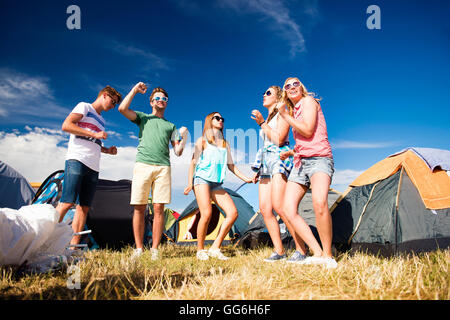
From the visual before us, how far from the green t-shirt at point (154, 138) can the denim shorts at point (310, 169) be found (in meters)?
1.87

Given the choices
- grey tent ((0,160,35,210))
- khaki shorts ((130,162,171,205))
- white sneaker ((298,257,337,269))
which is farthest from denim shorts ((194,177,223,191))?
grey tent ((0,160,35,210))

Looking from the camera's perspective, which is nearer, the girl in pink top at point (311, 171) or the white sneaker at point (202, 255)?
the girl in pink top at point (311, 171)

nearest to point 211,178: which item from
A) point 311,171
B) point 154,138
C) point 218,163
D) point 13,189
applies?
point 218,163

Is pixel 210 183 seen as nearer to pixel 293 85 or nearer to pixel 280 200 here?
pixel 280 200

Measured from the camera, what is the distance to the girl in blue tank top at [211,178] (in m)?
3.72

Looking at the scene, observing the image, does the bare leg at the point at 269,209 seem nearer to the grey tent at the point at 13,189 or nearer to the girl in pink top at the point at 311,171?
the girl in pink top at the point at 311,171

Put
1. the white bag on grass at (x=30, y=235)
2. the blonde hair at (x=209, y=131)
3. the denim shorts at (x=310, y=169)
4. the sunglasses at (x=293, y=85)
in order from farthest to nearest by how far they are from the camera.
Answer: the blonde hair at (x=209, y=131)
the sunglasses at (x=293, y=85)
the denim shorts at (x=310, y=169)
the white bag on grass at (x=30, y=235)

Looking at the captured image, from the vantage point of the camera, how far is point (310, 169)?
2748 mm

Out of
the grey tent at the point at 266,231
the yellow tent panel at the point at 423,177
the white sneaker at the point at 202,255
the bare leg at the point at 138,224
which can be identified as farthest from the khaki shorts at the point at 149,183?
the yellow tent panel at the point at 423,177
